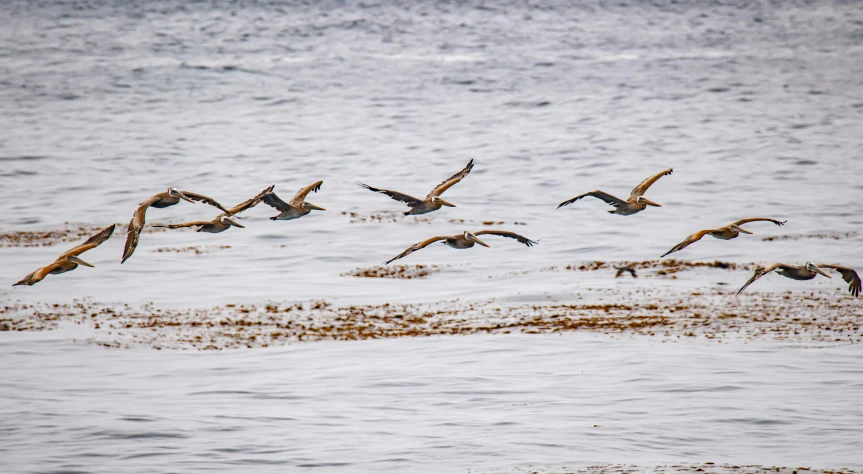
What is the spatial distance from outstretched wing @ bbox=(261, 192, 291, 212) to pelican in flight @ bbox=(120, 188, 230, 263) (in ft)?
5.33

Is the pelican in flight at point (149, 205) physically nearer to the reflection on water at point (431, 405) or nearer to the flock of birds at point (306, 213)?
the flock of birds at point (306, 213)

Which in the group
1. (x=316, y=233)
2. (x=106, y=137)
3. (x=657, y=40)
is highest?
(x=657, y=40)

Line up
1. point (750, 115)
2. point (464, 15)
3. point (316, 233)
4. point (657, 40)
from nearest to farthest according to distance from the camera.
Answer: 1. point (316, 233)
2. point (750, 115)
3. point (657, 40)
4. point (464, 15)

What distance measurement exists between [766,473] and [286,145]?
2242 inches

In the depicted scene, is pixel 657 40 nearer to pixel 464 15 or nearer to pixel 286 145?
pixel 464 15

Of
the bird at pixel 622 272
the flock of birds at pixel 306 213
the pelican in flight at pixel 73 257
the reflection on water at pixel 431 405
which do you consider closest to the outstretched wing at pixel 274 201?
the flock of birds at pixel 306 213

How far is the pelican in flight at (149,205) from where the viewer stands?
51.7 ft

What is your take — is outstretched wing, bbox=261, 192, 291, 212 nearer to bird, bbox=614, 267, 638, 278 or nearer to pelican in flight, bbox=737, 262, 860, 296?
pelican in flight, bbox=737, 262, 860, 296

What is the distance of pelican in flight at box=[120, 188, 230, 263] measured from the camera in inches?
620

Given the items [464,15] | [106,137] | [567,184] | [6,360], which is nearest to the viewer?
[6,360]

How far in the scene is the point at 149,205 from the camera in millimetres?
16594

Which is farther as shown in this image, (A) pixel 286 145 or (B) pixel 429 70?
(B) pixel 429 70

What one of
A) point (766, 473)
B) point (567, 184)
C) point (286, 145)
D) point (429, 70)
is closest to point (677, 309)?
point (766, 473)

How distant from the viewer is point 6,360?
90.1 ft
